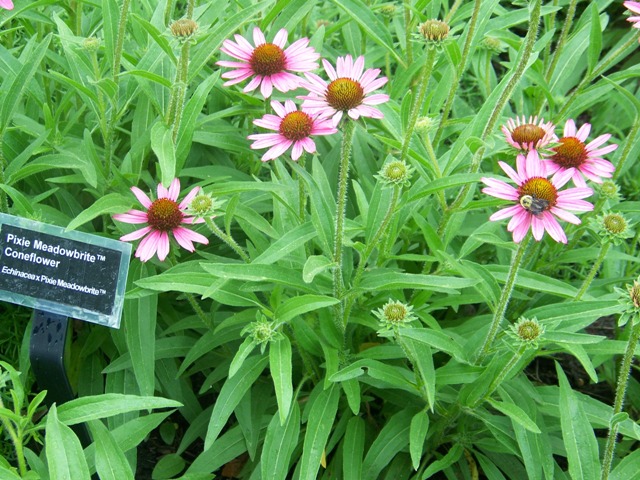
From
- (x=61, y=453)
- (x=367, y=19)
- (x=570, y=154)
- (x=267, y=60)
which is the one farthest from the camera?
(x=367, y=19)

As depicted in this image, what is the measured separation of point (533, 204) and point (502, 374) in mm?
379

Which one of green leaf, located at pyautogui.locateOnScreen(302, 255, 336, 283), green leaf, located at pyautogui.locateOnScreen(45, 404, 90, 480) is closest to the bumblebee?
green leaf, located at pyautogui.locateOnScreen(302, 255, 336, 283)

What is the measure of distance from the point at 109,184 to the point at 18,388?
0.58m

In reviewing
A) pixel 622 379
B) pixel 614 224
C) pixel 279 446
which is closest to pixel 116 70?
pixel 279 446

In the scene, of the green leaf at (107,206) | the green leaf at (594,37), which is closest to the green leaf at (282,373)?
the green leaf at (107,206)

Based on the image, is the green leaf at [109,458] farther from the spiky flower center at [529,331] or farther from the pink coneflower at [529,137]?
the pink coneflower at [529,137]

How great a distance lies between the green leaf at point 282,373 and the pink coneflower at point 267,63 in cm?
65

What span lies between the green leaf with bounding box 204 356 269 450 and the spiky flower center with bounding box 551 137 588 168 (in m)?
0.83

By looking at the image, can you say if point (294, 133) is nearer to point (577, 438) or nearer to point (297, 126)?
point (297, 126)

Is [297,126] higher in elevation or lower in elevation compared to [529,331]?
higher

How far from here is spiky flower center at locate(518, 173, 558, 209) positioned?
4.78 ft

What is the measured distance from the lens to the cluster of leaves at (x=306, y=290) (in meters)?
1.61

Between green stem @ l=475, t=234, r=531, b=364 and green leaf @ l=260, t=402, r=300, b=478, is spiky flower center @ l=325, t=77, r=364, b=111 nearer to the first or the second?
green stem @ l=475, t=234, r=531, b=364

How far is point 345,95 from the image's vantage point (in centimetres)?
153
